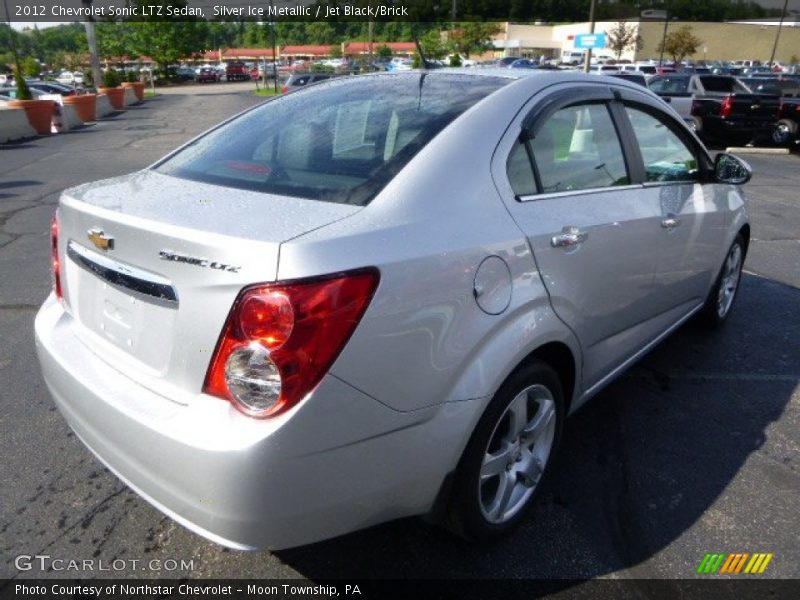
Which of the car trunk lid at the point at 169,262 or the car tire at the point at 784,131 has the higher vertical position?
the car trunk lid at the point at 169,262

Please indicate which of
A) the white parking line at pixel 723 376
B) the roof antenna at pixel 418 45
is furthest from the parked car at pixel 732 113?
the roof antenna at pixel 418 45

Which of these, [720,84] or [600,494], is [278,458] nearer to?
[600,494]

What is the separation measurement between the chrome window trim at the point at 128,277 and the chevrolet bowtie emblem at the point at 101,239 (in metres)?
0.04

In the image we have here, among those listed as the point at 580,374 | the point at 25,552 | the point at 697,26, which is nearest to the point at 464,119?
the point at 580,374

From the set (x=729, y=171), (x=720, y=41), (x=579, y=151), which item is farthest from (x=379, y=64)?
(x=579, y=151)

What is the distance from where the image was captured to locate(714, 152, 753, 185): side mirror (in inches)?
148

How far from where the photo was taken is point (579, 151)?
2.79 m

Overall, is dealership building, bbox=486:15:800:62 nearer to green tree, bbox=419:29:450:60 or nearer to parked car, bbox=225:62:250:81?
green tree, bbox=419:29:450:60

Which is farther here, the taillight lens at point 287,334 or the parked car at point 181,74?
the parked car at point 181,74

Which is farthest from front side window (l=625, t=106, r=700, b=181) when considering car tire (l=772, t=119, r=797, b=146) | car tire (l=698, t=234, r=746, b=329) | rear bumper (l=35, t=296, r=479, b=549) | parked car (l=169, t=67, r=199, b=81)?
parked car (l=169, t=67, r=199, b=81)

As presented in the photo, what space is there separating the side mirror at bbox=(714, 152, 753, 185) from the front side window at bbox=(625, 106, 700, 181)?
199 millimetres

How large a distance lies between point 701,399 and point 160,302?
303 cm

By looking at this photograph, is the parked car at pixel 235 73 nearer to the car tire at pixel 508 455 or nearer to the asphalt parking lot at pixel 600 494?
the asphalt parking lot at pixel 600 494

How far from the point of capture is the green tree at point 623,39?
71.3 metres
